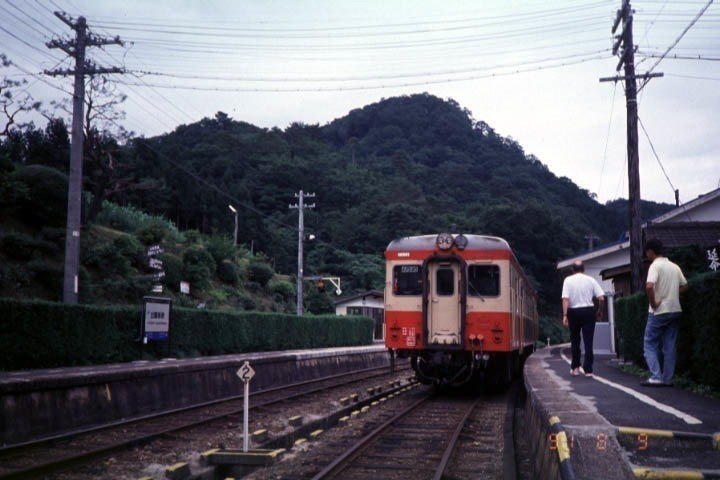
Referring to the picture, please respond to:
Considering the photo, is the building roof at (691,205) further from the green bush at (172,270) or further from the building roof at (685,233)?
the green bush at (172,270)

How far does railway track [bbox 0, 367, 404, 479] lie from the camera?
7.15 m

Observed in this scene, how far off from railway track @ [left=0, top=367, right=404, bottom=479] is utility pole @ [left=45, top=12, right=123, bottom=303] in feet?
21.4

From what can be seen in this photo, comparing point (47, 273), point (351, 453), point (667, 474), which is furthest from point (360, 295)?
point (667, 474)

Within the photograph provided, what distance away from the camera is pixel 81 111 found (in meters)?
18.3

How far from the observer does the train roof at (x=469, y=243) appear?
1277 cm

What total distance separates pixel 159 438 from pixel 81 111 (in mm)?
11947

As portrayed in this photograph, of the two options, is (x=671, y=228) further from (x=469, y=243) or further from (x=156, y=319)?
Answer: (x=156, y=319)

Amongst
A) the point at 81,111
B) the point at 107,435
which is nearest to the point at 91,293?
the point at 81,111

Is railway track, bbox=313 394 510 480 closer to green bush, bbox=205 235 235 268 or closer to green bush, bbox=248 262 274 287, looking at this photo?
green bush, bbox=205 235 235 268

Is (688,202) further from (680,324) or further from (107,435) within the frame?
(107,435)

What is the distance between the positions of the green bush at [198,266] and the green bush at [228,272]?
2.69 metres

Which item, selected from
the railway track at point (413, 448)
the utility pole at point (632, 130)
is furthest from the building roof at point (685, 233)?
the railway track at point (413, 448)

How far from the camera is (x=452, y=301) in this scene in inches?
500

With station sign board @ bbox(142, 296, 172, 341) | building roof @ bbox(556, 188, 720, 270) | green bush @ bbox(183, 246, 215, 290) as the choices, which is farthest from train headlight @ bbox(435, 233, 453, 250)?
green bush @ bbox(183, 246, 215, 290)
